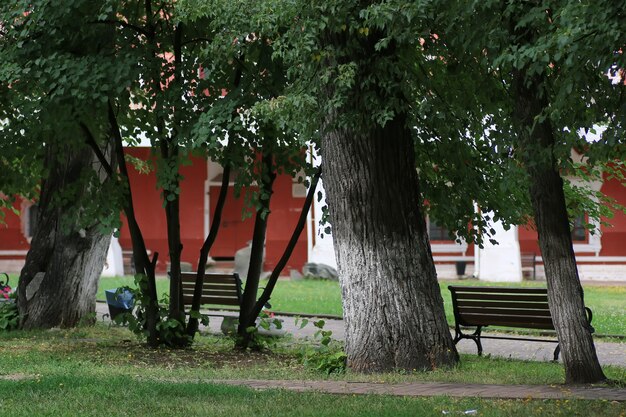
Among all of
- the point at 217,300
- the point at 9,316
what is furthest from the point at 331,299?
Result: the point at 9,316

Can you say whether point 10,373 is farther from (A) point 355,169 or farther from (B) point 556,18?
(B) point 556,18

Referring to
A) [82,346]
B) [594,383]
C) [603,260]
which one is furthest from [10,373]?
[603,260]

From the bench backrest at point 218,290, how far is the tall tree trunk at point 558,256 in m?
6.49

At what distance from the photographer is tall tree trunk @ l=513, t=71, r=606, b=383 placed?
985cm

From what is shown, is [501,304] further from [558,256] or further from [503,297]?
[558,256]

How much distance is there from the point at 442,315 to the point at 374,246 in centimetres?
101

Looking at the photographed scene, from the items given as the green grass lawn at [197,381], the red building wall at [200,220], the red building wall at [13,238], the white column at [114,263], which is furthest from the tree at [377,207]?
the red building wall at [13,238]

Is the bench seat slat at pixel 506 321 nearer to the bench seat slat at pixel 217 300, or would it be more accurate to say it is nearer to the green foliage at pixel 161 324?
the green foliage at pixel 161 324

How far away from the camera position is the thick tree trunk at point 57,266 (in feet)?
54.0

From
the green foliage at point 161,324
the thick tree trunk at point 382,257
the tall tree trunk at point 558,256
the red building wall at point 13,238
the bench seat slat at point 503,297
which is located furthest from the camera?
the red building wall at point 13,238

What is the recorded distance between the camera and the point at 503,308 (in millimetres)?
13445

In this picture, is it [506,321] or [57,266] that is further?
[57,266]

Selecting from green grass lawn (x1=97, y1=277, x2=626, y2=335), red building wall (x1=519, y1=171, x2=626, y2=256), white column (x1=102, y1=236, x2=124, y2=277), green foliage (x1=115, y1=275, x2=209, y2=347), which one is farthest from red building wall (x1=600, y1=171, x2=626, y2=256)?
green foliage (x1=115, y1=275, x2=209, y2=347)

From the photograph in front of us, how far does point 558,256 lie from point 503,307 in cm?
362
